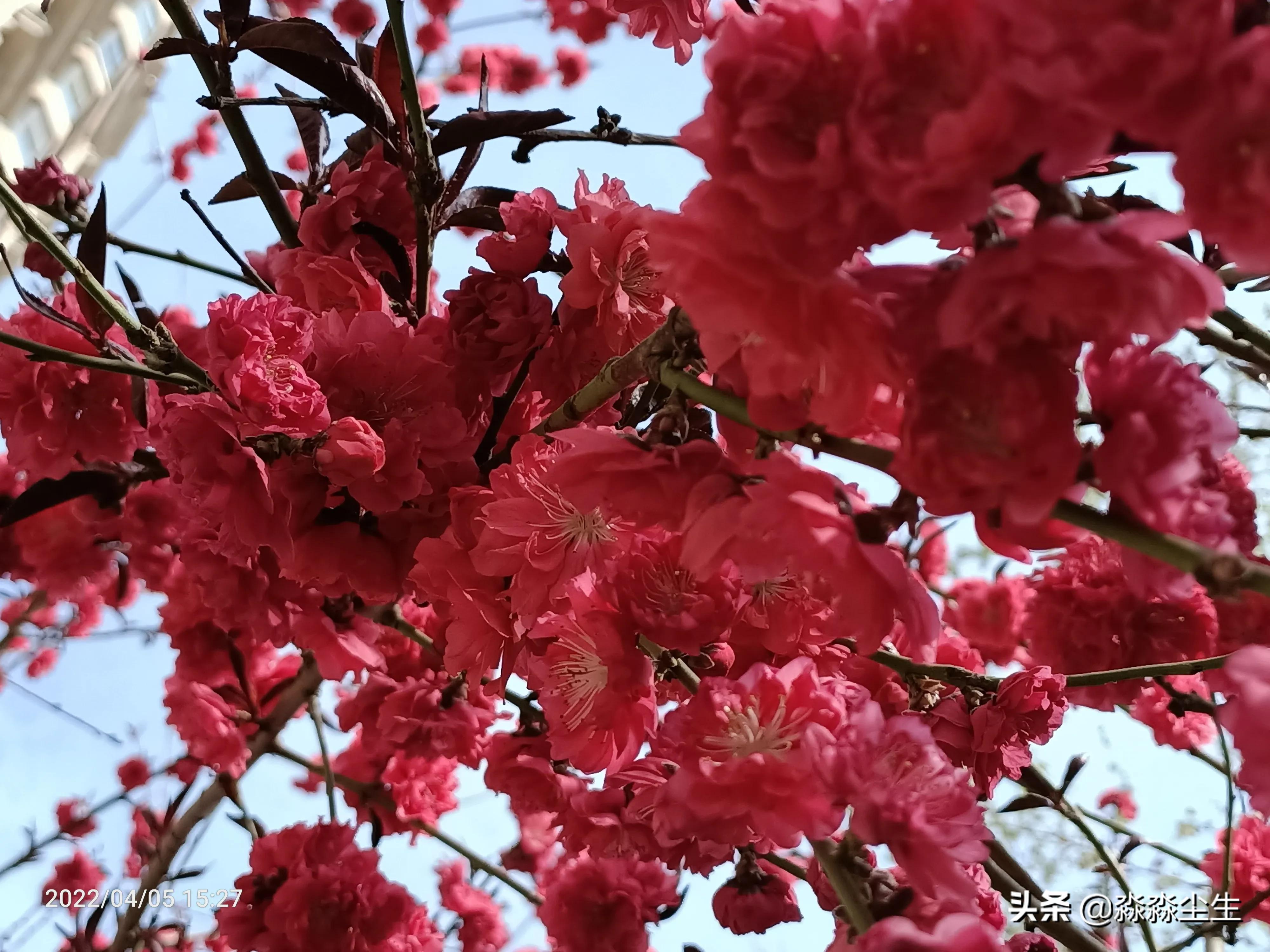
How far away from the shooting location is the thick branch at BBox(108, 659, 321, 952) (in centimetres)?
137

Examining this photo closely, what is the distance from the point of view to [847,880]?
0.49m

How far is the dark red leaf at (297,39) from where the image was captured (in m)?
0.73

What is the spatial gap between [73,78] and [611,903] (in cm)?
489

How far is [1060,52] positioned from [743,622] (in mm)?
463

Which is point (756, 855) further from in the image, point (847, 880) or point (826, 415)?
point (826, 415)

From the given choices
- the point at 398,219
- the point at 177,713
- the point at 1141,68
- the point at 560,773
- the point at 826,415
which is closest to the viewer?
the point at 1141,68

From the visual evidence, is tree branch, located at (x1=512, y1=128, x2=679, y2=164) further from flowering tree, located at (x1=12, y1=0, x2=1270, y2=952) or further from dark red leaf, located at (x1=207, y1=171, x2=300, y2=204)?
dark red leaf, located at (x1=207, y1=171, x2=300, y2=204)

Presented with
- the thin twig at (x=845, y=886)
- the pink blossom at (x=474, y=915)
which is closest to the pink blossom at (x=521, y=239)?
the thin twig at (x=845, y=886)

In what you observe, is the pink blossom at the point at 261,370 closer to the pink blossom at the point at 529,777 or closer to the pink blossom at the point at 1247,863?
the pink blossom at the point at 529,777

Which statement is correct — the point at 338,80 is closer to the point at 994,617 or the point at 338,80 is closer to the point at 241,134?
the point at 241,134

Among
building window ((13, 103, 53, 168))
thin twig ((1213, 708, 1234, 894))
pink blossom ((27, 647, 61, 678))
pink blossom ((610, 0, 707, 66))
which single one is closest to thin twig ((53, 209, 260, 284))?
pink blossom ((610, 0, 707, 66))

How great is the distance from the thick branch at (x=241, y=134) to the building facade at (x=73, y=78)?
124 inches

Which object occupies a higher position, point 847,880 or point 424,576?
point 424,576

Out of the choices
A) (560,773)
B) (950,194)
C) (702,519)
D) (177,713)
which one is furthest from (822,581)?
(177,713)
